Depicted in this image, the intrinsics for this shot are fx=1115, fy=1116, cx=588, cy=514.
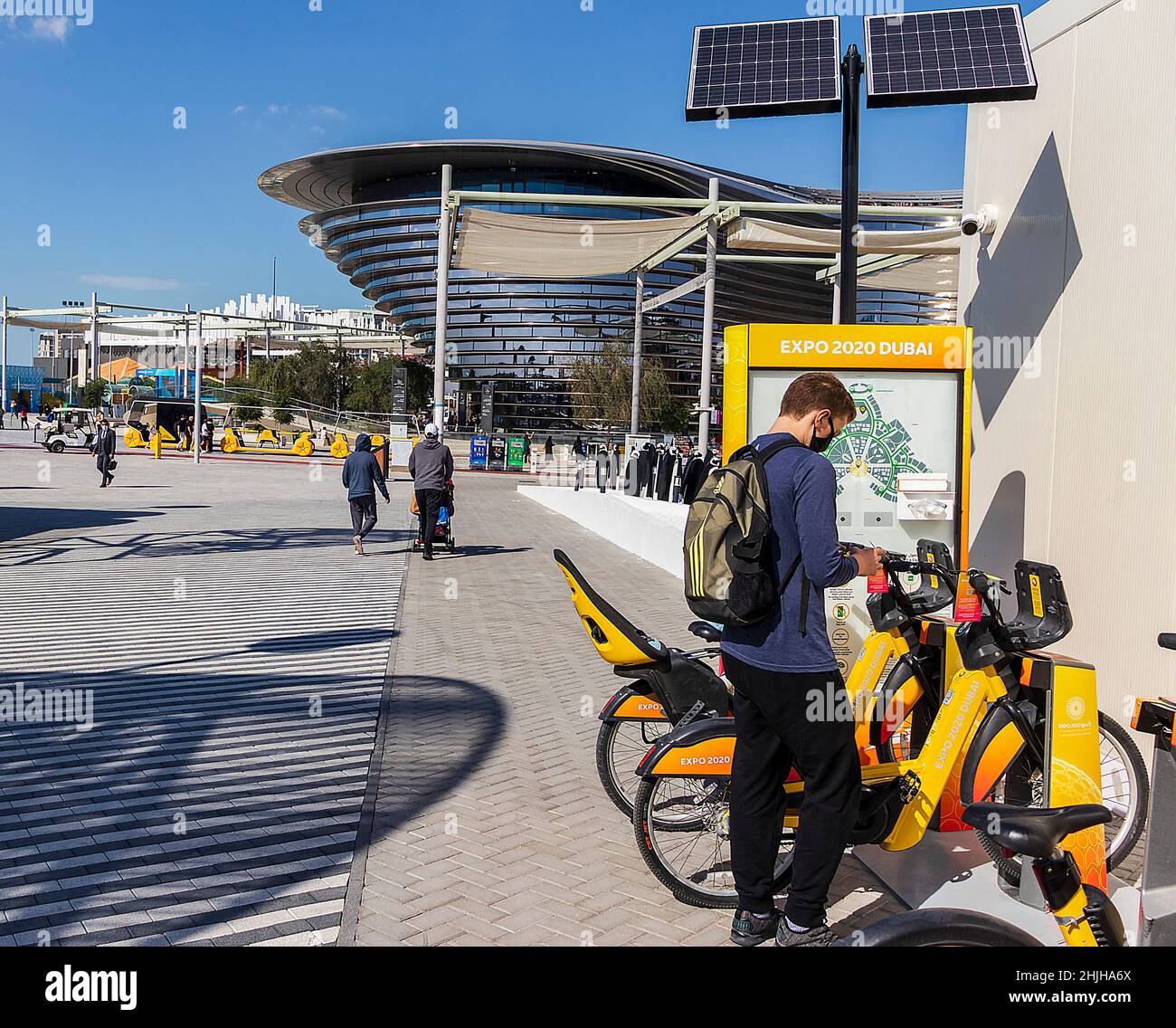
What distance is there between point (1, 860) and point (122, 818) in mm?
574

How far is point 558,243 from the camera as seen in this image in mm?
20281

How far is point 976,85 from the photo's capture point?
650 centimetres

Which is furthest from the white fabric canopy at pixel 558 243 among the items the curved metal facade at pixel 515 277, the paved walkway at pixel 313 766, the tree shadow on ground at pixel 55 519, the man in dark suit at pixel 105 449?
the curved metal facade at pixel 515 277

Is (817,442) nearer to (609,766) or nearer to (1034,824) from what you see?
(1034,824)

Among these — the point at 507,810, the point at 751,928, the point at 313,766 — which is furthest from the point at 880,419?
the point at 313,766

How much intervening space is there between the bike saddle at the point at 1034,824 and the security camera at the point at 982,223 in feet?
19.0

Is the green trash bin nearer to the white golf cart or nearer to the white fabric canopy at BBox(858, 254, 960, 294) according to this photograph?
the white golf cart

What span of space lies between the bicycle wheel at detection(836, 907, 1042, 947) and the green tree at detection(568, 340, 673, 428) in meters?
49.7

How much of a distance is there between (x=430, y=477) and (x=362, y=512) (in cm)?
101

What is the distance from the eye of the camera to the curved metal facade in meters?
72.8

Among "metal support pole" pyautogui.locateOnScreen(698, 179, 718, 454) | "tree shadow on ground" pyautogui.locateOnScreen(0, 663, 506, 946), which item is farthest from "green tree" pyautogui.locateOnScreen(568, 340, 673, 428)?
"tree shadow on ground" pyautogui.locateOnScreen(0, 663, 506, 946)
